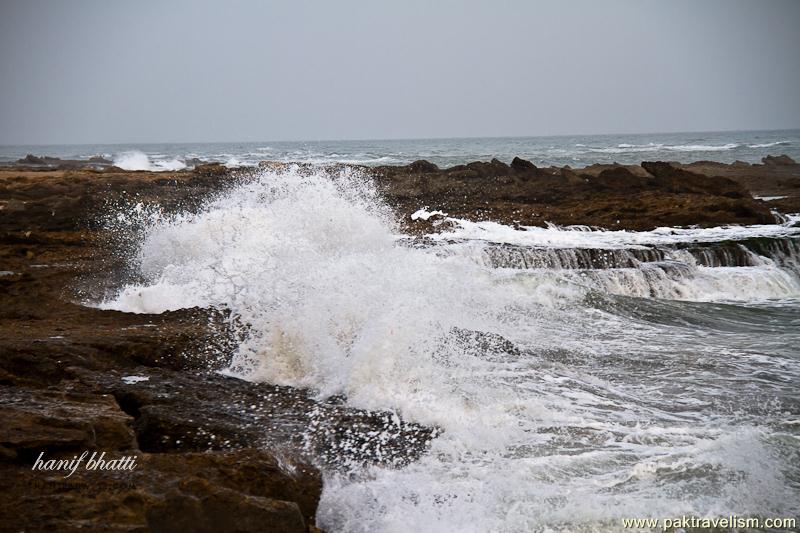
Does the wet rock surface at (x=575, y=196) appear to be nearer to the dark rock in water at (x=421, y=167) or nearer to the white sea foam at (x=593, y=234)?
the dark rock in water at (x=421, y=167)

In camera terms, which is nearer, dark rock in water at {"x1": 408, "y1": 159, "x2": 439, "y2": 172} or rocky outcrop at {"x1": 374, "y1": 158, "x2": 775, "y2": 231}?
rocky outcrop at {"x1": 374, "y1": 158, "x2": 775, "y2": 231}

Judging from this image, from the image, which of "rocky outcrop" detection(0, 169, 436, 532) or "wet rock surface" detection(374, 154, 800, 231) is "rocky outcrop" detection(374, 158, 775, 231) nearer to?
"wet rock surface" detection(374, 154, 800, 231)

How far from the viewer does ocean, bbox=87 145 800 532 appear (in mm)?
3906

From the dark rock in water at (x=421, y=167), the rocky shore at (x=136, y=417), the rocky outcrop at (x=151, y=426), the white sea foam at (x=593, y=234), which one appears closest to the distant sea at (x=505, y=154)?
the dark rock in water at (x=421, y=167)

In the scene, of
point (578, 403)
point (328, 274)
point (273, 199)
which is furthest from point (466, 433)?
point (273, 199)

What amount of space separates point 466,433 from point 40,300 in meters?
4.65

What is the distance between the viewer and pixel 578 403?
17.2 feet

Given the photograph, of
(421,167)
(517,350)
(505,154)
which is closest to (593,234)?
(421,167)

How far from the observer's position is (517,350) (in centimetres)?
643

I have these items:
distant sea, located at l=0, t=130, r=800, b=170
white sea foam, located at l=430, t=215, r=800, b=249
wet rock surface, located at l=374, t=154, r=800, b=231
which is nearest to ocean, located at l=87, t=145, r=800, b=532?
white sea foam, located at l=430, t=215, r=800, b=249

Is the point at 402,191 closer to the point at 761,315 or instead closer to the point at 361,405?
the point at 761,315

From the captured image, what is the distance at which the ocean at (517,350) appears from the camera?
3.91m

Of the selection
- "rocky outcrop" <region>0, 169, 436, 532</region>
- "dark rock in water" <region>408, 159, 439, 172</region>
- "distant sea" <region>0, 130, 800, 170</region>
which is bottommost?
"distant sea" <region>0, 130, 800, 170</region>

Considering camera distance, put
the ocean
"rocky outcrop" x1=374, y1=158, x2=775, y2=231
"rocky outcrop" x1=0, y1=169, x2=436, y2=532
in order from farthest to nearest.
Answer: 1. "rocky outcrop" x1=374, y1=158, x2=775, y2=231
2. the ocean
3. "rocky outcrop" x1=0, y1=169, x2=436, y2=532
